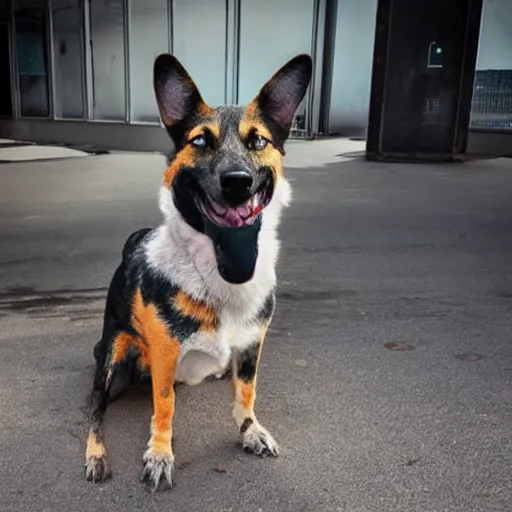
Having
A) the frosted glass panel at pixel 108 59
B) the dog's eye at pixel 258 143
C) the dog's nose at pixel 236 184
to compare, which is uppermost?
→ the frosted glass panel at pixel 108 59

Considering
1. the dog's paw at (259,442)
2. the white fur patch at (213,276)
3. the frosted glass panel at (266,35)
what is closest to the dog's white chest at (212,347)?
the white fur patch at (213,276)

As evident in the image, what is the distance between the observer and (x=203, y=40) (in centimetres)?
1304

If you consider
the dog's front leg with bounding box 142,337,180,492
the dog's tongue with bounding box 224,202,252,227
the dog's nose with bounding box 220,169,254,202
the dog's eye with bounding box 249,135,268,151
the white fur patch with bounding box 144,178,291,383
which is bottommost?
the dog's front leg with bounding box 142,337,180,492

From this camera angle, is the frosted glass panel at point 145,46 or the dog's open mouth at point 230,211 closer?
the dog's open mouth at point 230,211

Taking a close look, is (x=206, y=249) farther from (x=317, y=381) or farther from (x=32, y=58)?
(x=32, y=58)

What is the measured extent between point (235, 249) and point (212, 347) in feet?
1.25

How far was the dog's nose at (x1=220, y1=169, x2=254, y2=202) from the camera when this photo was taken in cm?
180

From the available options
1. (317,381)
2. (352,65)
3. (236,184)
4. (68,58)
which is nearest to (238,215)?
(236,184)

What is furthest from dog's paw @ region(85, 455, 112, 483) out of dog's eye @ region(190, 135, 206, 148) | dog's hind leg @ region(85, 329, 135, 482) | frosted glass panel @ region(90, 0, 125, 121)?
frosted glass panel @ region(90, 0, 125, 121)

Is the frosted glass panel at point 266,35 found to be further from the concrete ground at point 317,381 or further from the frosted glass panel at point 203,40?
the concrete ground at point 317,381

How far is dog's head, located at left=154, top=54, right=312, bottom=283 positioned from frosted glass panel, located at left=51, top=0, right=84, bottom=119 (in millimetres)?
12963

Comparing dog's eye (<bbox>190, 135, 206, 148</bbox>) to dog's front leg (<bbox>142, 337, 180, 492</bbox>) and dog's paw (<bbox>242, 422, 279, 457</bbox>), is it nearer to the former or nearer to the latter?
dog's front leg (<bbox>142, 337, 180, 492</bbox>)

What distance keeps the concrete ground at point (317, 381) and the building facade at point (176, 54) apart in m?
7.28

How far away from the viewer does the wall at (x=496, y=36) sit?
1160cm
